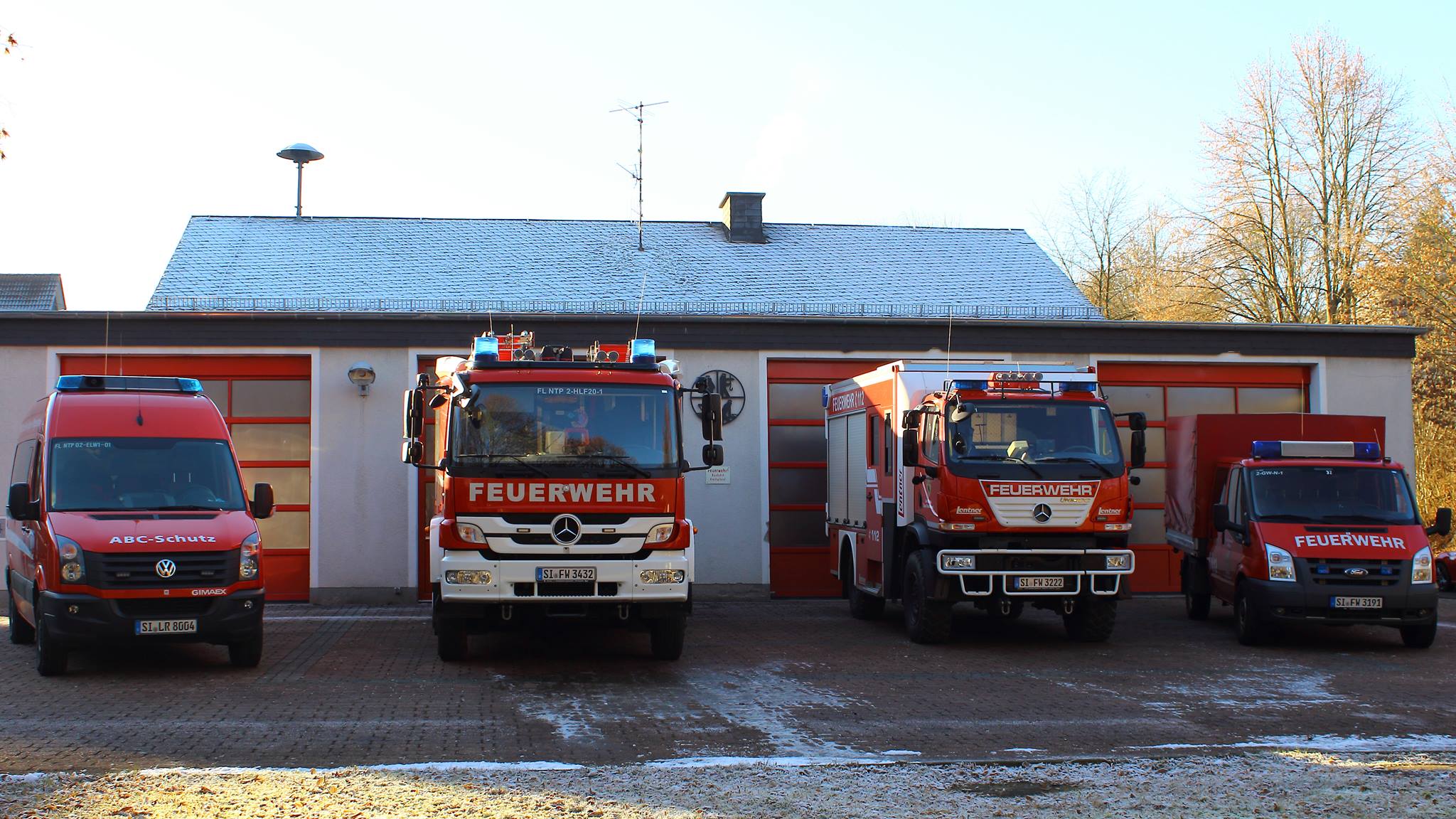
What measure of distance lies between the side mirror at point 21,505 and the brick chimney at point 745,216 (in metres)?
15.8

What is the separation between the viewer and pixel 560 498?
36.4 ft

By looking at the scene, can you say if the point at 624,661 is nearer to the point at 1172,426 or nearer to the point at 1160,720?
the point at 1160,720

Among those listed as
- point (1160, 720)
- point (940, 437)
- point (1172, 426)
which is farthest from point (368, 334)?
point (1160, 720)

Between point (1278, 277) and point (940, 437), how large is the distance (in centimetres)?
2554

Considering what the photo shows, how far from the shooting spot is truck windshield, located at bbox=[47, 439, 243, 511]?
37.7ft

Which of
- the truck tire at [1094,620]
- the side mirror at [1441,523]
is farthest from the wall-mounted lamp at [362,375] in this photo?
the side mirror at [1441,523]

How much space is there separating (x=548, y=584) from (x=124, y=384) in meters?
4.80

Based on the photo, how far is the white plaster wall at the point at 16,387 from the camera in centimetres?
1745

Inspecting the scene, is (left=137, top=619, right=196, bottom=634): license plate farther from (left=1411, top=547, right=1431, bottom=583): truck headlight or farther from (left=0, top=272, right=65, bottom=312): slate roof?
(left=0, top=272, right=65, bottom=312): slate roof

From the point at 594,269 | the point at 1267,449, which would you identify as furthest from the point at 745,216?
the point at 1267,449

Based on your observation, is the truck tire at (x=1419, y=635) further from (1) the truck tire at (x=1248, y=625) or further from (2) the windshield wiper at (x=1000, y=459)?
(2) the windshield wiper at (x=1000, y=459)

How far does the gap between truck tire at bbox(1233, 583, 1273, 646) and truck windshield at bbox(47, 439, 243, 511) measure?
33.3 feet

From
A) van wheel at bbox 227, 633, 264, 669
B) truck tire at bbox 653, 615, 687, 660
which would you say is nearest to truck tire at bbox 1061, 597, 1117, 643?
truck tire at bbox 653, 615, 687, 660

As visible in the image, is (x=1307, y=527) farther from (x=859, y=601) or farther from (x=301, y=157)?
(x=301, y=157)
